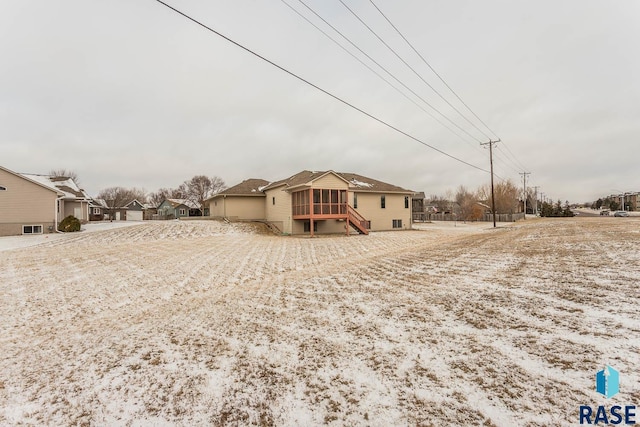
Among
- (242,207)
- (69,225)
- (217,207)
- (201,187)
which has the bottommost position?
(69,225)

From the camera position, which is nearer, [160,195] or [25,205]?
[25,205]

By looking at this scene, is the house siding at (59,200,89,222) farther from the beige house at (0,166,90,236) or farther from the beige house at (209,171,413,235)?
the beige house at (209,171,413,235)

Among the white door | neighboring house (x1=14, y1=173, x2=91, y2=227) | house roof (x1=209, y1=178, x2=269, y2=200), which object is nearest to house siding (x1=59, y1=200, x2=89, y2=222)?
neighboring house (x1=14, y1=173, x2=91, y2=227)

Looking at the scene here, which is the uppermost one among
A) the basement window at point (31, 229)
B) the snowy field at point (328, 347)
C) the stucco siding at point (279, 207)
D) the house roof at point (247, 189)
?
the house roof at point (247, 189)

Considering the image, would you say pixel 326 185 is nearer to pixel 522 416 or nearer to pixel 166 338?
pixel 166 338

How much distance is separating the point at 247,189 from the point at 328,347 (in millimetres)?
29085

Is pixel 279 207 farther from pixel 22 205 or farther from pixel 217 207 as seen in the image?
pixel 22 205

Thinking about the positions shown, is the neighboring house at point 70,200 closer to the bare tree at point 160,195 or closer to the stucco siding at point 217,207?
the stucco siding at point 217,207

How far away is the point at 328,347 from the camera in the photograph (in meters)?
4.18

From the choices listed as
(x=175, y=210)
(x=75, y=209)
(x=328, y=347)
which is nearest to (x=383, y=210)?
(x=328, y=347)

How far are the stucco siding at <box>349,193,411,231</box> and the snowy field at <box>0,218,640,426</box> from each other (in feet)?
67.2

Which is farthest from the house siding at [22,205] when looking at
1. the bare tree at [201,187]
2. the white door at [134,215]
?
the bare tree at [201,187]

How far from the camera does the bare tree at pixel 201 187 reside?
67.9 meters

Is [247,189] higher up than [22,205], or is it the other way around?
[247,189]
